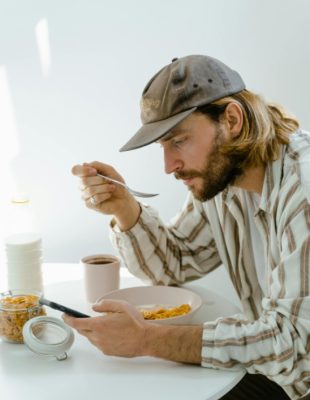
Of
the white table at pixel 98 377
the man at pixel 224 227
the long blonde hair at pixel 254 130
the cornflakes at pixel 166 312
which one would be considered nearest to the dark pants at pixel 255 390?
the man at pixel 224 227

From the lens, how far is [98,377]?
1.11 m

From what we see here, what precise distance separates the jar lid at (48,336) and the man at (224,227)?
0.09 feet

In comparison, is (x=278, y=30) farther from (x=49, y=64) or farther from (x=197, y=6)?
(x=49, y=64)

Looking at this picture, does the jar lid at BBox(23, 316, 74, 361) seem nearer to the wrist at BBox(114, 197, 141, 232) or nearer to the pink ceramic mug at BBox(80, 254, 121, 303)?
the pink ceramic mug at BBox(80, 254, 121, 303)

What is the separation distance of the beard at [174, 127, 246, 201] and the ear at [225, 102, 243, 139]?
0.03 m

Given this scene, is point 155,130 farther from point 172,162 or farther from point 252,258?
point 252,258

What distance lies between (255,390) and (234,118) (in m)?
0.60

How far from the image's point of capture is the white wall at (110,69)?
2.13 meters

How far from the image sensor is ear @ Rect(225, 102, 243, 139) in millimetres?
1359

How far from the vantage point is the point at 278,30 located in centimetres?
212

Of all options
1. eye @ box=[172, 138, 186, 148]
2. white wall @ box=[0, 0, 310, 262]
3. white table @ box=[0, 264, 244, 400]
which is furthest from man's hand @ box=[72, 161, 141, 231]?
white wall @ box=[0, 0, 310, 262]

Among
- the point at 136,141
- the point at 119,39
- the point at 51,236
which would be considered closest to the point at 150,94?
the point at 136,141

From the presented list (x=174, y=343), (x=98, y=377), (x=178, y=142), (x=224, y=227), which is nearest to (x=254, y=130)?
(x=178, y=142)

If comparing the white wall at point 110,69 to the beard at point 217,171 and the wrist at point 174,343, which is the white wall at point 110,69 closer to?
the beard at point 217,171
